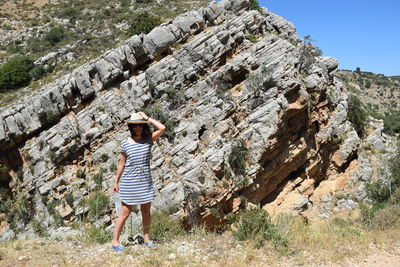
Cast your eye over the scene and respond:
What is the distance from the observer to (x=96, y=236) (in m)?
6.28

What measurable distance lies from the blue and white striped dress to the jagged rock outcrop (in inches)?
406

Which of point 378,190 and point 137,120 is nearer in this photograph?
point 137,120

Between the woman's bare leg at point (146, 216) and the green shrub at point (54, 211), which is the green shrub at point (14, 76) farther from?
the woman's bare leg at point (146, 216)

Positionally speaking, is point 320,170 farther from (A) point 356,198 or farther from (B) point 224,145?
(B) point 224,145

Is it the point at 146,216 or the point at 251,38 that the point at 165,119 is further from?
the point at 146,216

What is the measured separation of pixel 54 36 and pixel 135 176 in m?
31.9

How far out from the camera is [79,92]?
19.1 metres

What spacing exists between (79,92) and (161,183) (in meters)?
8.19

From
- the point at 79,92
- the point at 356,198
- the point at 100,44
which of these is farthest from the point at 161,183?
the point at 100,44

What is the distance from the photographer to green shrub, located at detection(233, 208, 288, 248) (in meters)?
5.42

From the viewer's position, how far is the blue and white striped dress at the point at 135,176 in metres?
5.07

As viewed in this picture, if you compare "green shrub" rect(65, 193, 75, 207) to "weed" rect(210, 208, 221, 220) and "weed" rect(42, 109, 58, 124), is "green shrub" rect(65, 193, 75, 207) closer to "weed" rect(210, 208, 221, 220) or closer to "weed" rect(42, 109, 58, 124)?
"weed" rect(42, 109, 58, 124)

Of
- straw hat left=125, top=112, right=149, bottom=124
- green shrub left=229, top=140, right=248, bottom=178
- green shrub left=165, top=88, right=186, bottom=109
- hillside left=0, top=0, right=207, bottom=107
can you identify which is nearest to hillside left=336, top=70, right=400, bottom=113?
hillside left=0, top=0, right=207, bottom=107

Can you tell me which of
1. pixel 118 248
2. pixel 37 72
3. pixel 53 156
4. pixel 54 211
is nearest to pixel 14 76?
pixel 37 72
